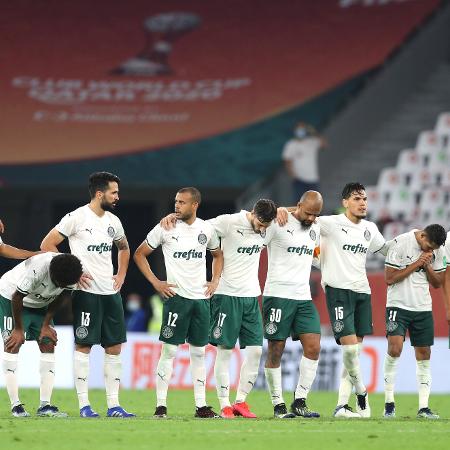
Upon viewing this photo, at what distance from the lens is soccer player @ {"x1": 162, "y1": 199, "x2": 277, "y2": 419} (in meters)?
12.9

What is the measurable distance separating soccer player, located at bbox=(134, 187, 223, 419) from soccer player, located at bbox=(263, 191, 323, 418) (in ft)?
2.16

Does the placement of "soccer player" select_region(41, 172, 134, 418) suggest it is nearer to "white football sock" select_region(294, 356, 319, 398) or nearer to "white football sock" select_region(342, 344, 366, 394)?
"white football sock" select_region(294, 356, 319, 398)

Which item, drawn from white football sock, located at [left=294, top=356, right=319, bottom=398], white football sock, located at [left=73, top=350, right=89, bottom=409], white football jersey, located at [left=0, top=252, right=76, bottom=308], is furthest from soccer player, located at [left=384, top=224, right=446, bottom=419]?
white football jersey, located at [left=0, top=252, right=76, bottom=308]

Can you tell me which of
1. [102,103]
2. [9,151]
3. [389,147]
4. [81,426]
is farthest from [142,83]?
[81,426]

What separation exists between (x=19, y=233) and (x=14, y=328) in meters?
15.2

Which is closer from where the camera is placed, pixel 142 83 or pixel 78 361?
pixel 78 361

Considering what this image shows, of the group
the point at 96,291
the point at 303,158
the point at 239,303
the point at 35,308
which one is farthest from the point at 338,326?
the point at 303,158

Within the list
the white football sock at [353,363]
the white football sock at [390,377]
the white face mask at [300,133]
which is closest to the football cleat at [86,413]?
the white football sock at [353,363]

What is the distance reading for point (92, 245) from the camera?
1256 centimetres

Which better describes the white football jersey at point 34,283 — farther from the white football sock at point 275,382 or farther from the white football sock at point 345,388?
the white football sock at point 345,388

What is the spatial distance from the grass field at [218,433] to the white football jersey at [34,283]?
1.16m

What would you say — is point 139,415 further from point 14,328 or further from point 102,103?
point 102,103

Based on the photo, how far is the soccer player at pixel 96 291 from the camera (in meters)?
12.5

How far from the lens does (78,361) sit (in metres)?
12.6
